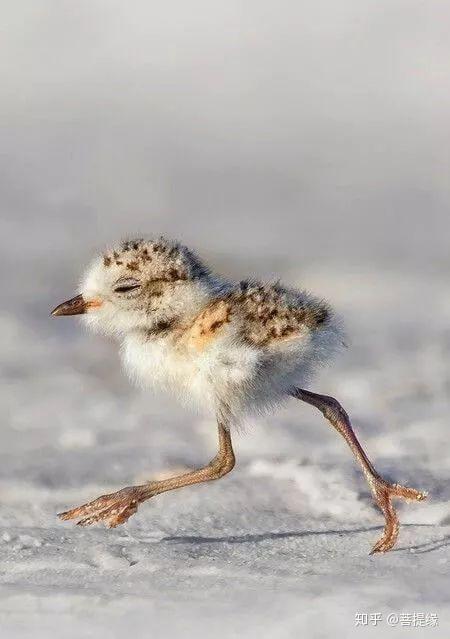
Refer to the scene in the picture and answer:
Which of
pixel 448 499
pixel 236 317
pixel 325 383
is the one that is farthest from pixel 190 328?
pixel 325 383

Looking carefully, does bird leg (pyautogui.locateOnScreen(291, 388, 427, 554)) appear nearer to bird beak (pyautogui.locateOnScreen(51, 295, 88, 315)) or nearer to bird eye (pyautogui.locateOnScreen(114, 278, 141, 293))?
bird eye (pyautogui.locateOnScreen(114, 278, 141, 293))

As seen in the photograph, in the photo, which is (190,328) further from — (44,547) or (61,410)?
(61,410)

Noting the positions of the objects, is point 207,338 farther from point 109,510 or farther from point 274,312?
point 109,510

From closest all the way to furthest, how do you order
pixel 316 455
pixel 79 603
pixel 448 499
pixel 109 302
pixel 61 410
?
1. pixel 79 603
2. pixel 109 302
3. pixel 448 499
4. pixel 316 455
5. pixel 61 410

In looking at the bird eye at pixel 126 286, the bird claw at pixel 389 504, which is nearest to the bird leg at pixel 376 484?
the bird claw at pixel 389 504

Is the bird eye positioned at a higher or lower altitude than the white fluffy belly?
higher

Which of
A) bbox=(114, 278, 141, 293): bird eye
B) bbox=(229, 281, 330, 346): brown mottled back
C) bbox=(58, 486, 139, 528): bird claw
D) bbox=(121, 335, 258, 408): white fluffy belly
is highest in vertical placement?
bbox=(114, 278, 141, 293): bird eye

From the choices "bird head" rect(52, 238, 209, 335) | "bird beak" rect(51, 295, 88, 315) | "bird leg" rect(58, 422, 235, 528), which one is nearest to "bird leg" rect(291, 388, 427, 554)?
"bird leg" rect(58, 422, 235, 528)
